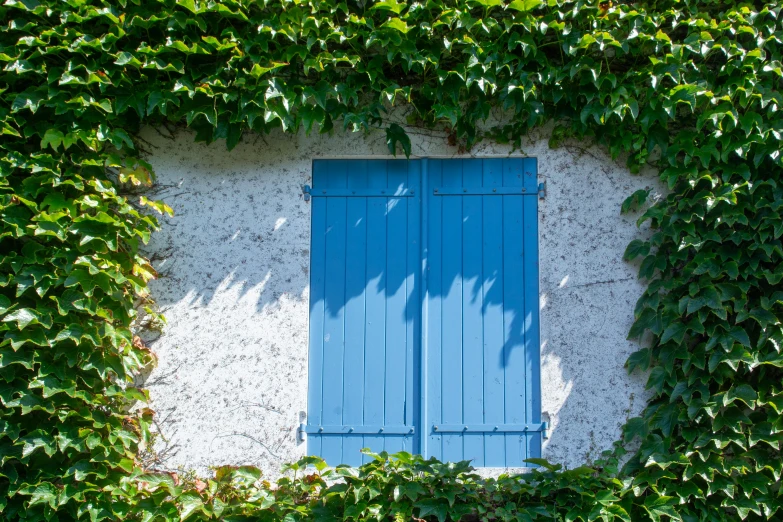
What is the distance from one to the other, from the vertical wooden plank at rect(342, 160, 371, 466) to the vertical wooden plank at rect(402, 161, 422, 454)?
0.23m

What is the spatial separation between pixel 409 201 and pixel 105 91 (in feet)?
5.52

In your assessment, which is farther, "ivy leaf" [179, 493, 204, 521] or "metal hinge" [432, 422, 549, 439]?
"metal hinge" [432, 422, 549, 439]

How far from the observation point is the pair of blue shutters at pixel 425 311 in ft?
12.0

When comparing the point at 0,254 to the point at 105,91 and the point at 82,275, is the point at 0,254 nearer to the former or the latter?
the point at 82,275

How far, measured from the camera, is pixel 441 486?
134 inches

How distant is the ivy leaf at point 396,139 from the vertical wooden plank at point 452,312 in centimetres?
25

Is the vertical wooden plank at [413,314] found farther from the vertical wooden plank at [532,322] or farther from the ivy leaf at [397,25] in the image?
the ivy leaf at [397,25]

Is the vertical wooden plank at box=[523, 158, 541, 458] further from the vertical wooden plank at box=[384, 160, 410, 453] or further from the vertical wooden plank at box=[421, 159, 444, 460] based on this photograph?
the vertical wooden plank at box=[384, 160, 410, 453]

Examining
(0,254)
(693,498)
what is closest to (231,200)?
(0,254)

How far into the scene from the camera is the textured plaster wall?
3650mm

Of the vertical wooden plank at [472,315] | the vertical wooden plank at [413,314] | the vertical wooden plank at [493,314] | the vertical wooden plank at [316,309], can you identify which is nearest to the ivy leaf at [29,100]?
the vertical wooden plank at [316,309]

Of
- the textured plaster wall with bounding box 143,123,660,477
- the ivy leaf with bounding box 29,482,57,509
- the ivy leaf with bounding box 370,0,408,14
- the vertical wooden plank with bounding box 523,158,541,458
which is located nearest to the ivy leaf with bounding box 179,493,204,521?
the textured plaster wall with bounding box 143,123,660,477

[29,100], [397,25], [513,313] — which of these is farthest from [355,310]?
[29,100]

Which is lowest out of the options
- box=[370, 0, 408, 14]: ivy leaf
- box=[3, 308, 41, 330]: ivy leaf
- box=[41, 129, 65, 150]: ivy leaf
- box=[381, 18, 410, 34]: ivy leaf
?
box=[3, 308, 41, 330]: ivy leaf
